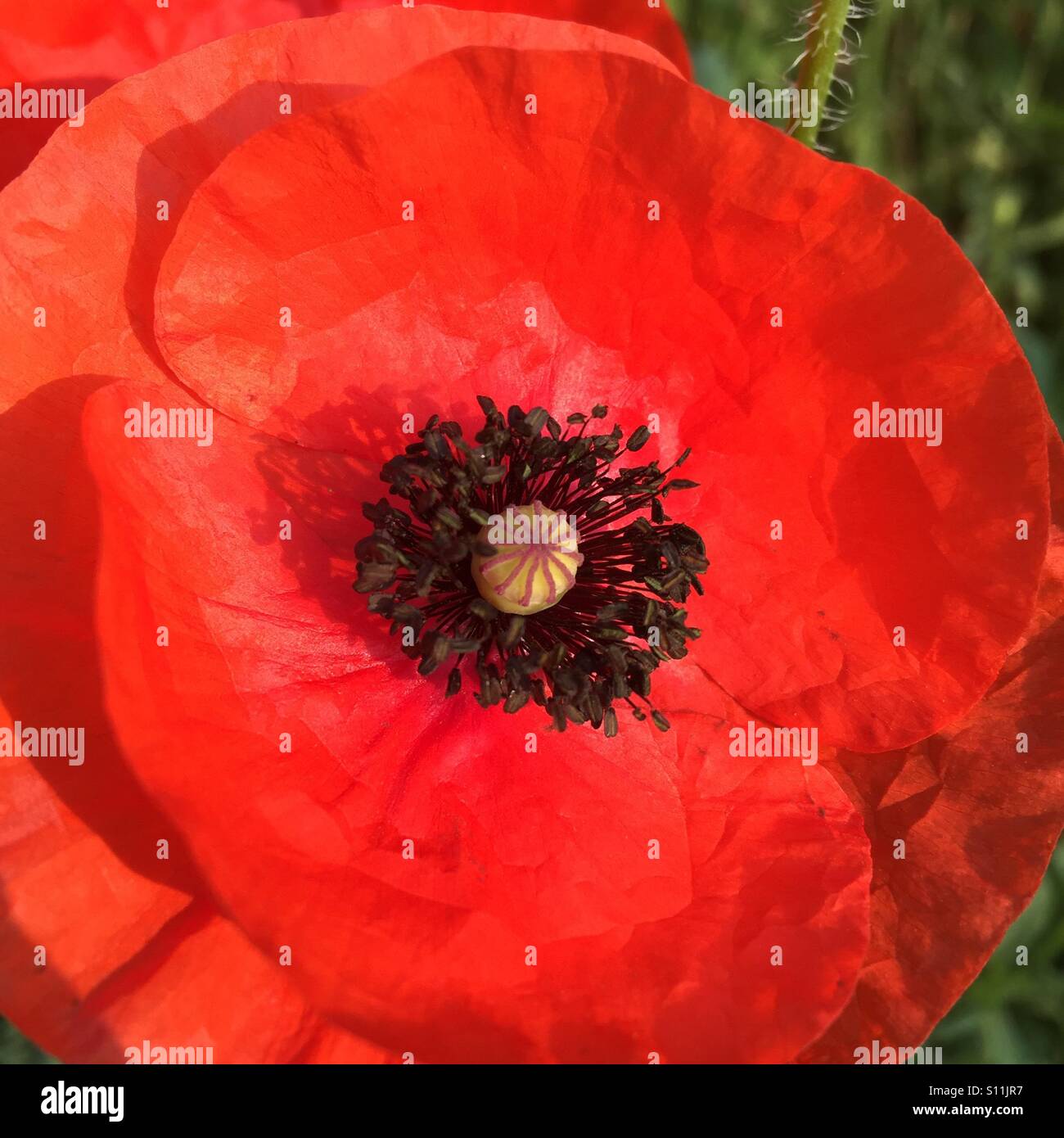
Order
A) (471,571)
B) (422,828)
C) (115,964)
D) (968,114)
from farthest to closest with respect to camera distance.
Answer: (968,114) → (471,571) → (422,828) → (115,964)

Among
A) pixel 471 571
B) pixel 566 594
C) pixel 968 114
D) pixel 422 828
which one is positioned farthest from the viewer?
pixel 968 114

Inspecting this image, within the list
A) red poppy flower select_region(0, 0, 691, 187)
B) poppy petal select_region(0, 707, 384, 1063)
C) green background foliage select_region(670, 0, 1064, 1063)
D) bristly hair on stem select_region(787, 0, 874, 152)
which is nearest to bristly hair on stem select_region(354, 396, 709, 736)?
poppy petal select_region(0, 707, 384, 1063)

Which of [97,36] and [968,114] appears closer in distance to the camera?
[97,36]

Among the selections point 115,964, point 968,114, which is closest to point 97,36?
point 115,964

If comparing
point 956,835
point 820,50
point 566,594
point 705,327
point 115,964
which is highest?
point 820,50

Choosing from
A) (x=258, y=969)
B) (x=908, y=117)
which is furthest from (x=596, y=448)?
(x=908, y=117)

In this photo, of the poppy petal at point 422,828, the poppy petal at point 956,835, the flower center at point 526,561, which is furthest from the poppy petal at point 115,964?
the poppy petal at point 956,835

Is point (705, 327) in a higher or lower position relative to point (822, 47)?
lower

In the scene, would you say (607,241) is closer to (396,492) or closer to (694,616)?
(396,492)

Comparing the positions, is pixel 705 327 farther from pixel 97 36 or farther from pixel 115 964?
pixel 115 964
